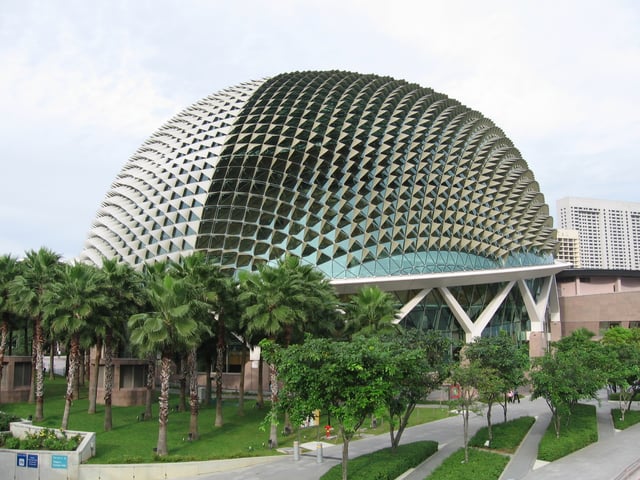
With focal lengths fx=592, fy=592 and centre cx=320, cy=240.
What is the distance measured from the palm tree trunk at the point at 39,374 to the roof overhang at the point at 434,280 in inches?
875

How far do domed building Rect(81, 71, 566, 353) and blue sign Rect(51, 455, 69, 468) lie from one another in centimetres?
2799

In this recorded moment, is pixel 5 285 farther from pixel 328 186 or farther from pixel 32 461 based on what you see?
pixel 328 186

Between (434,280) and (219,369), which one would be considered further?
(434,280)

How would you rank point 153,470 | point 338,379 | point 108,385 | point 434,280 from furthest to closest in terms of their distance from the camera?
point 434,280
point 108,385
point 153,470
point 338,379

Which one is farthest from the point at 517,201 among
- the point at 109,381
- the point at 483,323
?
the point at 109,381

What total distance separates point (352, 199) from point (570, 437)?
31.9 meters

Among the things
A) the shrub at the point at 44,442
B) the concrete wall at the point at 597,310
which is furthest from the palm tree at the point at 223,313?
the concrete wall at the point at 597,310

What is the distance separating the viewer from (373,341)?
67.4ft

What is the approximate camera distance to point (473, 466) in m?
22.4

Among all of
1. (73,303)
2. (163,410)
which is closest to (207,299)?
(163,410)

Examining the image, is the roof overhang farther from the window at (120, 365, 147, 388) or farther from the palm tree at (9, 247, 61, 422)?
the palm tree at (9, 247, 61, 422)

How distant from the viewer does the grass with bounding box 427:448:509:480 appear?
21.0 meters

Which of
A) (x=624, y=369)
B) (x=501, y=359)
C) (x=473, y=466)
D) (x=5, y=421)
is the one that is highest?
(x=501, y=359)

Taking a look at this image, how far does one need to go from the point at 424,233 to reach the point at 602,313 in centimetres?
3224
